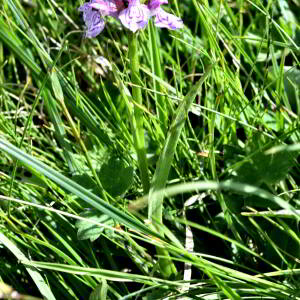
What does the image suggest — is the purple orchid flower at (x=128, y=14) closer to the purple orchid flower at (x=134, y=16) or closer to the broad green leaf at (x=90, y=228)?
the purple orchid flower at (x=134, y=16)

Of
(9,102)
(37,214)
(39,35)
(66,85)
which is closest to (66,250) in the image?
(37,214)

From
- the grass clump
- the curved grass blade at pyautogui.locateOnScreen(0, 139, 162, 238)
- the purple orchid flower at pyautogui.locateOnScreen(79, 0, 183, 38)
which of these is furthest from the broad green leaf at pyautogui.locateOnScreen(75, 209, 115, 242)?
the purple orchid flower at pyautogui.locateOnScreen(79, 0, 183, 38)

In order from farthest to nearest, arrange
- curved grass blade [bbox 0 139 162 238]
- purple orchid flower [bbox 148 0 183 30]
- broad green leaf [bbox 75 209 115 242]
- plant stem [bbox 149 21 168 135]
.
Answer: plant stem [bbox 149 21 168 135] → broad green leaf [bbox 75 209 115 242] → purple orchid flower [bbox 148 0 183 30] → curved grass blade [bbox 0 139 162 238]

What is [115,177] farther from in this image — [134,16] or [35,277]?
[134,16]

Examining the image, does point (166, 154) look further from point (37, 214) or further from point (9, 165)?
point (9, 165)

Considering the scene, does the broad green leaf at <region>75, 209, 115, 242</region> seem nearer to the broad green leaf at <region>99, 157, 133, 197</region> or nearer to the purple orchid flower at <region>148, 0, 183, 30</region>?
the broad green leaf at <region>99, 157, 133, 197</region>

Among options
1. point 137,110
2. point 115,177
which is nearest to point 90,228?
point 115,177
